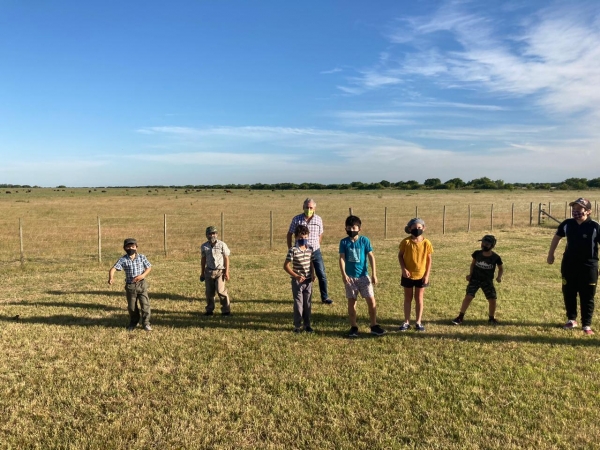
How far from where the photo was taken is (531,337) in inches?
236

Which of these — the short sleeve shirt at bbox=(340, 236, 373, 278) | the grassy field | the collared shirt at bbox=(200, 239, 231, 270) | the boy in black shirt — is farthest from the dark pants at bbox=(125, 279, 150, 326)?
the boy in black shirt

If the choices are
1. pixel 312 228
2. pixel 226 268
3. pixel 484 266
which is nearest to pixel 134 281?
pixel 226 268

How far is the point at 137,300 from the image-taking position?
6.41m

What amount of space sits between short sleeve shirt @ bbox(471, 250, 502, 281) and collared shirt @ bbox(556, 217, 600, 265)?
1003 mm

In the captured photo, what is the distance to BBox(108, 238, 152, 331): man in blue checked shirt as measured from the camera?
6.31m

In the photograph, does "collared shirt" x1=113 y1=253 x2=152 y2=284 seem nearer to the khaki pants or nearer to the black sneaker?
the khaki pants

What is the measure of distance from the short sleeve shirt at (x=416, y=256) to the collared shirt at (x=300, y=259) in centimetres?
141

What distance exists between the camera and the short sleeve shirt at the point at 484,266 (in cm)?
659

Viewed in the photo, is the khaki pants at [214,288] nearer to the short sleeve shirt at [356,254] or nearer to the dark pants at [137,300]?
the dark pants at [137,300]

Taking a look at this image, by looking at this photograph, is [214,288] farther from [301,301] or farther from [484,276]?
[484,276]

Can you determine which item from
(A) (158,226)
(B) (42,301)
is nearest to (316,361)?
(B) (42,301)

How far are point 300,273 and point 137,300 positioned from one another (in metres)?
2.58

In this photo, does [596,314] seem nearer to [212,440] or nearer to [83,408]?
[212,440]

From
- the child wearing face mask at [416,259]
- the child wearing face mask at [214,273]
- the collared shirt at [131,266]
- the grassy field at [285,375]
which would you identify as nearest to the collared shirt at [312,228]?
the grassy field at [285,375]
